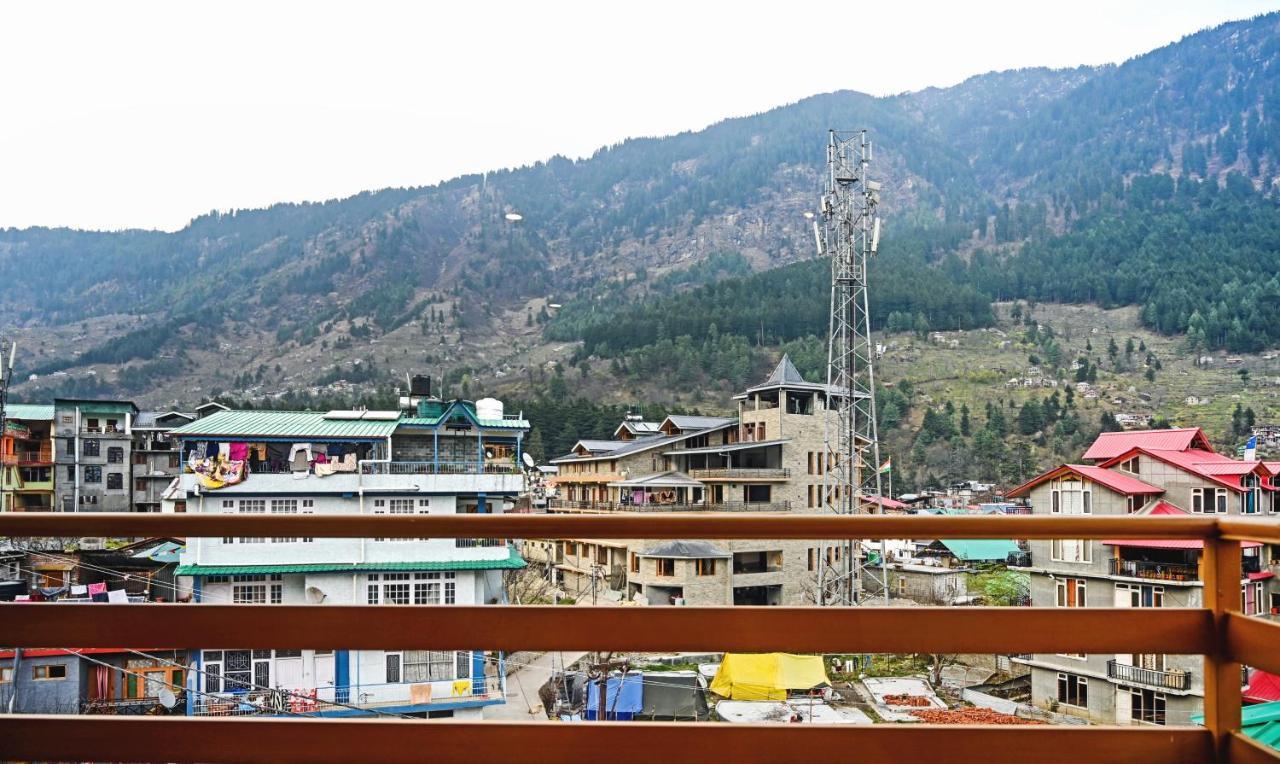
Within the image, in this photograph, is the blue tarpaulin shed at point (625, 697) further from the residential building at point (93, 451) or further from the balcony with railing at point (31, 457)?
the balcony with railing at point (31, 457)

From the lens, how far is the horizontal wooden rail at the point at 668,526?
106 cm

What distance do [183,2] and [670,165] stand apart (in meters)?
132

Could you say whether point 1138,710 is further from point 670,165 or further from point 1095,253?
point 670,165

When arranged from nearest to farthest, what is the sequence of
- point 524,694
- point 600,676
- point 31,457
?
point 600,676
point 524,694
point 31,457

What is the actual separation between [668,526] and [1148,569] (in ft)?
13.4

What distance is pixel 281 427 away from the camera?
10.9 meters

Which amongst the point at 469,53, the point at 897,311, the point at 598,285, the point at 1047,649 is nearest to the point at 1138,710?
the point at 1047,649

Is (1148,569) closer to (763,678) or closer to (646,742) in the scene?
(763,678)

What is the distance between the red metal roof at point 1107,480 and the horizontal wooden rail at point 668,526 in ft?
22.7

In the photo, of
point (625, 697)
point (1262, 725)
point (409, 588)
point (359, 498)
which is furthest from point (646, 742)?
point (359, 498)

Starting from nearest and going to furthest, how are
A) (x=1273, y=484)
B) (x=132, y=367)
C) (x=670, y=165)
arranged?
(x=1273, y=484)
(x=132, y=367)
(x=670, y=165)

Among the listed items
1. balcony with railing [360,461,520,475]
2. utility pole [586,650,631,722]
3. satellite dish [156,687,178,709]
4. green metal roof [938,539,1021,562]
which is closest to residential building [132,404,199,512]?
balcony with railing [360,461,520,475]

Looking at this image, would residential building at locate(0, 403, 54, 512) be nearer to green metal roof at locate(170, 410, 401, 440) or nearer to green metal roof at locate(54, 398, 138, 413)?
green metal roof at locate(54, 398, 138, 413)

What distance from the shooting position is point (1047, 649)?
42.0 inches
